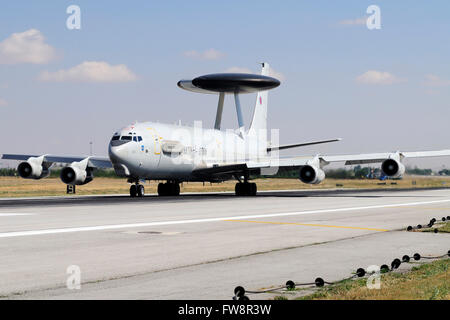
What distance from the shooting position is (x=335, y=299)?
8.01 meters

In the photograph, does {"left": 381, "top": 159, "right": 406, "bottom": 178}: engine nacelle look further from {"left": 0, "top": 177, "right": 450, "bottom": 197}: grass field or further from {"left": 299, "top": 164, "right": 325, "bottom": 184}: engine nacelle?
{"left": 0, "top": 177, "right": 450, "bottom": 197}: grass field

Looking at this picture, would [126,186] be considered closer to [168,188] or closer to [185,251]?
[168,188]

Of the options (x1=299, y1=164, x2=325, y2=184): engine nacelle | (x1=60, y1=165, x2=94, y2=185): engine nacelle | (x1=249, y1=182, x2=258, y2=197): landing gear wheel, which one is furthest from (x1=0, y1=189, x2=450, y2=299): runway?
(x1=249, y1=182, x2=258, y2=197): landing gear wheel

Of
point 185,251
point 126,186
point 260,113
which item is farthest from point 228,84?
point 185,251

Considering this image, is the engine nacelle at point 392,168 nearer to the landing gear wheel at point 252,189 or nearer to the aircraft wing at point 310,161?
the aircraft wing at point 310,161

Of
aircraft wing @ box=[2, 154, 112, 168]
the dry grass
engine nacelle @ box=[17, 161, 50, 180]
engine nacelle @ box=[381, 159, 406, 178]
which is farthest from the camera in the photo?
aircraft wing @ box=[2, 154, 112, 168]

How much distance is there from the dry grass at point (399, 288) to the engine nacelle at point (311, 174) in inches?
1286

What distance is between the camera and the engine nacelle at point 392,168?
4372 cm

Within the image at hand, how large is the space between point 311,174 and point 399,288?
34.6 meters

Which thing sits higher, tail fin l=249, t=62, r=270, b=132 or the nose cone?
tail fin l=249, t=62, r=270, b=132

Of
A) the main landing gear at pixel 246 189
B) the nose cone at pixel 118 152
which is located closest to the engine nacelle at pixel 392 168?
the main landing gear at pixel 246 189

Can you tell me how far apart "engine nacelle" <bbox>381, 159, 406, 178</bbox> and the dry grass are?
3443 cm

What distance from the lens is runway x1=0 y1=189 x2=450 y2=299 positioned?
9219 mm
